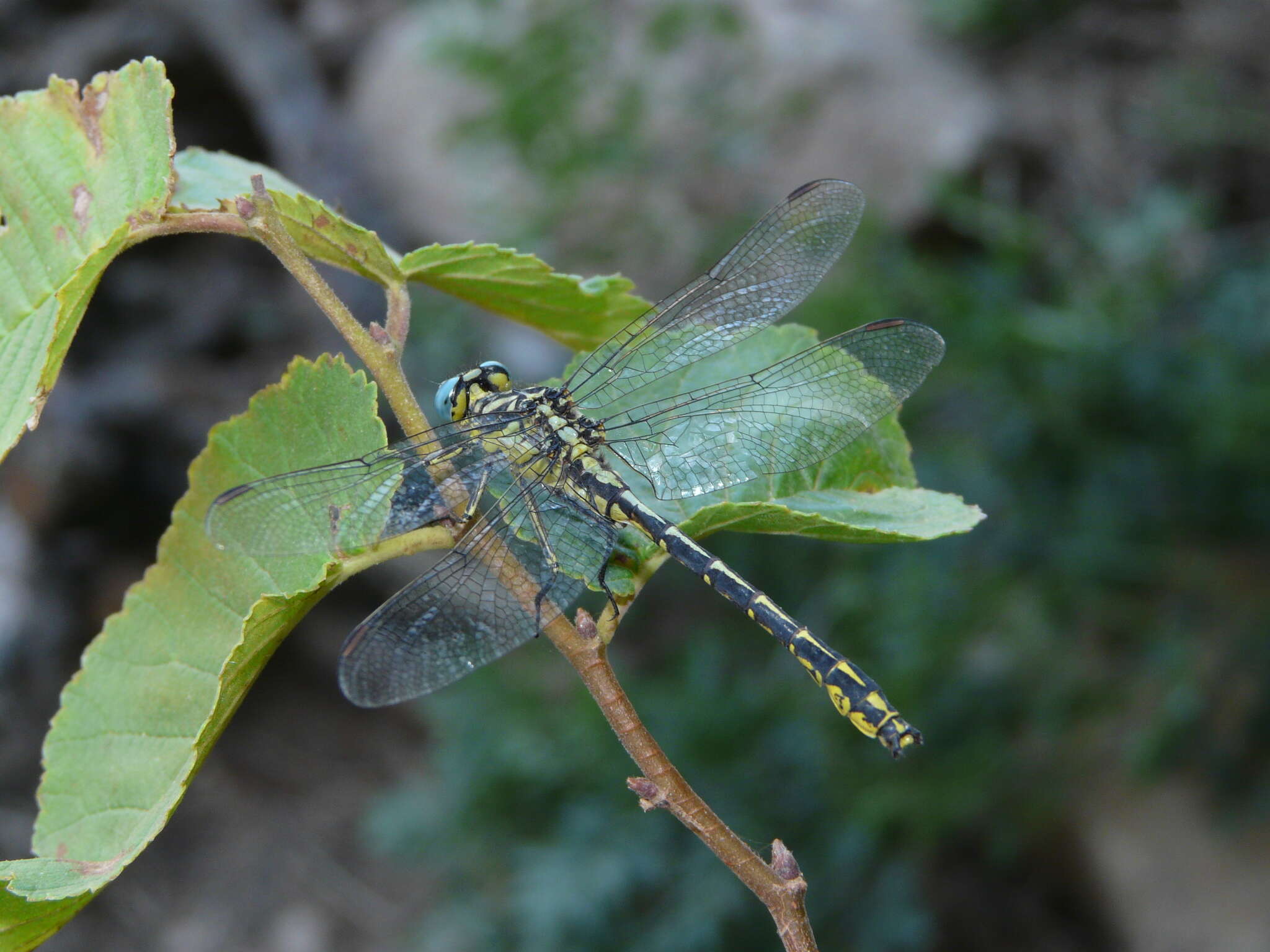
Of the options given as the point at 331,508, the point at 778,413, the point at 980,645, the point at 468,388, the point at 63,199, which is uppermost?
the point at 63,199

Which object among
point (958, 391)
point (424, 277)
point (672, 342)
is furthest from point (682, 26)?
point (424, 277)

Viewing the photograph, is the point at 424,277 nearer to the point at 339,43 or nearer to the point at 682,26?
the point at 682,26

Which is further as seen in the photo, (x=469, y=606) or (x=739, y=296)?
(x=739, y=296)

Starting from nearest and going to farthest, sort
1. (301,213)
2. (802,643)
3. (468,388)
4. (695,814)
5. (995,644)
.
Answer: (695,814), (301,213), (802,643), (468,388), (995,644)

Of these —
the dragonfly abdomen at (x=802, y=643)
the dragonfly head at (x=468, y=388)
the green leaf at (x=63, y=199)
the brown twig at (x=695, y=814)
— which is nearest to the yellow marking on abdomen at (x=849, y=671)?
the dragonfly abdomen at (x=802, y=643)

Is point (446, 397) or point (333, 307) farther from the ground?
point (333, 307)

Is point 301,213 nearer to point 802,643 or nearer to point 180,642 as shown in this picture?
point 180,642

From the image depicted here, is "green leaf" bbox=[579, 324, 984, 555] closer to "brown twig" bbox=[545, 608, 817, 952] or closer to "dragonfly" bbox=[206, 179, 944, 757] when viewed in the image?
"dragonfly" bbox=[206, 179, 944, 757]

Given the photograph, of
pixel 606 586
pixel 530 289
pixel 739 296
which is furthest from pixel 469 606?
pixel 739 296

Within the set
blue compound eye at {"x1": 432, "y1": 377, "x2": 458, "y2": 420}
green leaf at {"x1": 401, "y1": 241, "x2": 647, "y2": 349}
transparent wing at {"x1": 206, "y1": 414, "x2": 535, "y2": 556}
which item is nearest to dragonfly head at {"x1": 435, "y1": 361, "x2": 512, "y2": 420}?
blue compound eye at {"x1": 432, "y1": 377, "x2": 458, "y2": 420}
